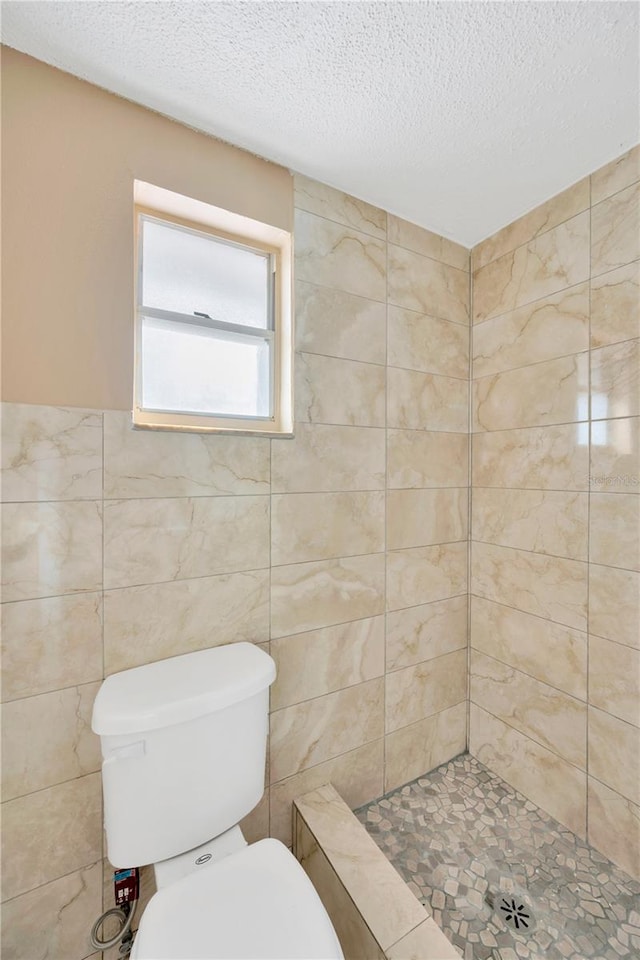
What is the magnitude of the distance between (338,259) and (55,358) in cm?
97

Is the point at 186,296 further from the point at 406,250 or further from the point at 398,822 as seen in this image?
the point at 398,822

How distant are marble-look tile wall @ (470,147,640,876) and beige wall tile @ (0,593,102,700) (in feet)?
4.84

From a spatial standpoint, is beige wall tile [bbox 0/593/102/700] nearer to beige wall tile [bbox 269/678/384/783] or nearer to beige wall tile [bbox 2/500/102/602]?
beige wall tile [bbox 2/500/102/602]

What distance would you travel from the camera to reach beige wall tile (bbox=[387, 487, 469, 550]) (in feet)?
5.13

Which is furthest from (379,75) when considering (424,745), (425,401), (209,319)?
(424,745)

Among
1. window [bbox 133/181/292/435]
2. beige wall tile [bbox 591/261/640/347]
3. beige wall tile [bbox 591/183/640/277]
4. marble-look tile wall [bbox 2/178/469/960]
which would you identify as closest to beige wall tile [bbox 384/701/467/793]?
marble-look tile wall [bbox 2/178/469/960]

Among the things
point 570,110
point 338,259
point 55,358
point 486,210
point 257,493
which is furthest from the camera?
point 486,210

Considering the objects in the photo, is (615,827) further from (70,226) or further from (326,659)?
(70,226)

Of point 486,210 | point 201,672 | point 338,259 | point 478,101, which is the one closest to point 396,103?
point 478,101

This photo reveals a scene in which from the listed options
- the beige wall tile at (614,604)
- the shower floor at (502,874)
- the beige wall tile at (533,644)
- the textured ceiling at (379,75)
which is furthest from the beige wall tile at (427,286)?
the shower floor at (502,874)

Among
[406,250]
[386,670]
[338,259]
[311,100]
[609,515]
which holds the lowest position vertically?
[386,670]

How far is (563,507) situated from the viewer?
143 cm

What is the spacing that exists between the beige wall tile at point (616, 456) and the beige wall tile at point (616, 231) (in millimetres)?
518

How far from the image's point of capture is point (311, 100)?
110 centimetres
